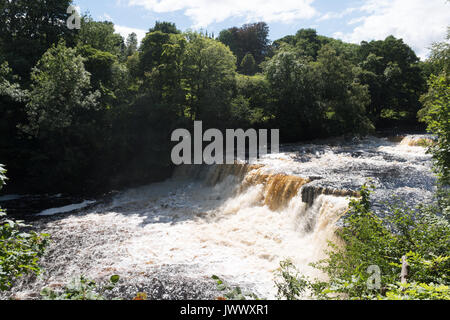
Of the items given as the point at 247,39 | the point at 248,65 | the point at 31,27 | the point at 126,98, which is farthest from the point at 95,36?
the point at 247,39

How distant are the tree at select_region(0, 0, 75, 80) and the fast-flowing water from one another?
34.8ft

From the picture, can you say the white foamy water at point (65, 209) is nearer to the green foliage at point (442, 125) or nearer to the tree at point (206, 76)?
the tree at point (206, 76)

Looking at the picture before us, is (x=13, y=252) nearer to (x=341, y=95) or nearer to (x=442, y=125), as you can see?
(x=442, y=125)

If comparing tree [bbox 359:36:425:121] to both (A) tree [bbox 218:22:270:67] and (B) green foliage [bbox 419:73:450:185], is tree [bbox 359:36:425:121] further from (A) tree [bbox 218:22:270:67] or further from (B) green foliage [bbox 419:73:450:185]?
(A) tree [bbox 218:22:270:67]

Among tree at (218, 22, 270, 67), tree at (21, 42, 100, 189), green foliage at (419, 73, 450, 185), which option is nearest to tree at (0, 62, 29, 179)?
tree at (21, 42, 100, 189)

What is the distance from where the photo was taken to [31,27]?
19.1m

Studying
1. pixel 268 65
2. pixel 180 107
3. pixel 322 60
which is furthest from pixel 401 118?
pixel 180 107

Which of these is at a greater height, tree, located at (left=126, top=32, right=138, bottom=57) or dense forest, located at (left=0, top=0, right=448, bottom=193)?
tree, located at (left=126, top=32, right=138, bottom=57)

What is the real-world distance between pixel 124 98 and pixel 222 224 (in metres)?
10.8

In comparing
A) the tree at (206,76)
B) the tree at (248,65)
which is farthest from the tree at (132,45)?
the tree at (206,76)

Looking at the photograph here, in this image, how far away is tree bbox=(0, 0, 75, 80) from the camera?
17.5 m

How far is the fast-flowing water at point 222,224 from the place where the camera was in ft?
25.5

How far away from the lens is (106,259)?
8.55 metres
